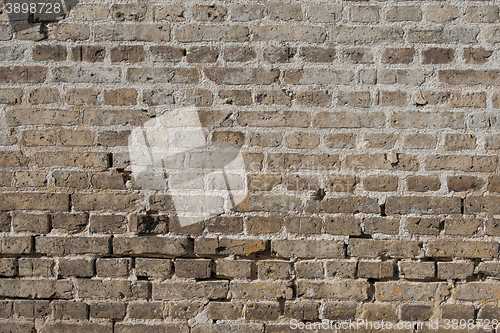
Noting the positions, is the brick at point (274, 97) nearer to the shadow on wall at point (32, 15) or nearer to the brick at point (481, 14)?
the brick at point (481, 14)

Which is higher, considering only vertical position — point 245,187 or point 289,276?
point 245,187

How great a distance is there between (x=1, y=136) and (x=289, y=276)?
153 centimetres

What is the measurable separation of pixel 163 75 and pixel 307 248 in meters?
1.06

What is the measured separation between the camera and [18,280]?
1.55 metres

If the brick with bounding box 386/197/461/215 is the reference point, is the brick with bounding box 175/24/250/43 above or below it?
above

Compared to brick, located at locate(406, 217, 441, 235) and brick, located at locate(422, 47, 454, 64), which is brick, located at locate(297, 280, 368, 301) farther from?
brick, located at locate(422, 47, 454, 64)

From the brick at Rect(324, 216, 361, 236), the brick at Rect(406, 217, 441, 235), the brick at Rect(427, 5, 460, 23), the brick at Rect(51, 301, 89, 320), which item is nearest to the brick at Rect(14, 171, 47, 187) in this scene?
the brick at Rect(51, 301, 89, 320)

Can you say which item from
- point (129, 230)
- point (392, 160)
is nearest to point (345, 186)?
point (392, 160)

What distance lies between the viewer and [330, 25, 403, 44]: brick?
4.90 ft

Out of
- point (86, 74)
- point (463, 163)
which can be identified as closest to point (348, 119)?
point (463, 163)

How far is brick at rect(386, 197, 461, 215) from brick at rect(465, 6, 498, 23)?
83 cm

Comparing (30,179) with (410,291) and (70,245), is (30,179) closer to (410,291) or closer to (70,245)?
(70,245)

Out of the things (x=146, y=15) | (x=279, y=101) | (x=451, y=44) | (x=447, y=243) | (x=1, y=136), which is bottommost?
(x=447, y=243)

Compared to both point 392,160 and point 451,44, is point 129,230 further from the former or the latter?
point 451,44
